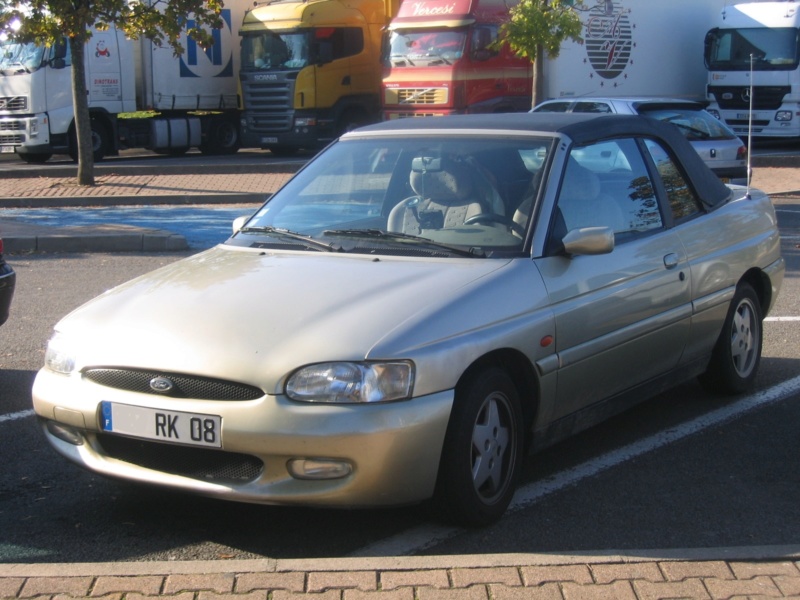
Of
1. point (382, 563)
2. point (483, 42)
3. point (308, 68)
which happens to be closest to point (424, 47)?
point (483, 42)

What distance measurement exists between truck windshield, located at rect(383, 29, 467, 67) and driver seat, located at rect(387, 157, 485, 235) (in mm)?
18083

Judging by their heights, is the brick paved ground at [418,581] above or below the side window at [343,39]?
below

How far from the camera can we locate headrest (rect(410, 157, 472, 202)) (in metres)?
5.38

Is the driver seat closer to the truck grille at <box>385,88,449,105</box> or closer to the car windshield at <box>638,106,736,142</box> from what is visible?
the car windshield at <box>638,106,736,142</box>

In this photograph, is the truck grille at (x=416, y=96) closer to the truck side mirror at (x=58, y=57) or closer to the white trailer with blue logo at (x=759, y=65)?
the truck side mirror at (x=58, y=57)

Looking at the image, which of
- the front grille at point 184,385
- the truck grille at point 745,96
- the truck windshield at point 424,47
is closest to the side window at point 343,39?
the truck windshield at point 424,47

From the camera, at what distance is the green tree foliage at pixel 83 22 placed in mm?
16891

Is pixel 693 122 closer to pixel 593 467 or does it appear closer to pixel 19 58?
pixel 593 467

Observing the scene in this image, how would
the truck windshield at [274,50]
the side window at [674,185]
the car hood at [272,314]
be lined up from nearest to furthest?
the car hood at [272,314] → the side window at [674,185] → the truck windshield at [274,50]

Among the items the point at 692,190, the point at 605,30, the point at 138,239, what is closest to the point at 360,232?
the point at 692,190

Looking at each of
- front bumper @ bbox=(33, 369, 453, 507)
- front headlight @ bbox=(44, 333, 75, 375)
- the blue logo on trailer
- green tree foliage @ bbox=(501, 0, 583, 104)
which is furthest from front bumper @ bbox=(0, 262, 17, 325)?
the blue logo on trailer

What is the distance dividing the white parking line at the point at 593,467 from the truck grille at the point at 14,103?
20.1 m

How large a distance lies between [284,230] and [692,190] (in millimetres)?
2335

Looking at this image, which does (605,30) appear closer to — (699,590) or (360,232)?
(360,232)
